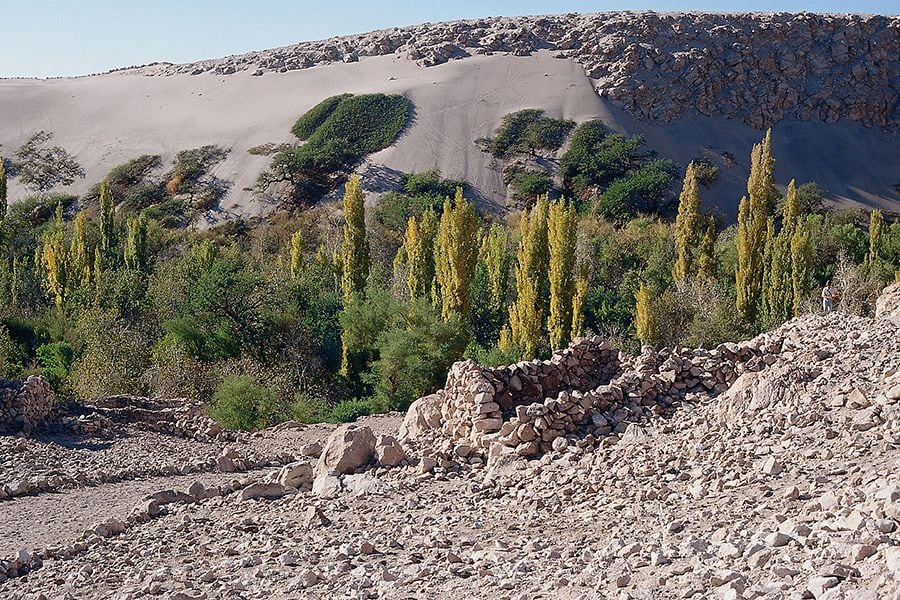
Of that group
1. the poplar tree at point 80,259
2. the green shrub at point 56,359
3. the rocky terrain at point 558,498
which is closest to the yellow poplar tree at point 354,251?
the green shrub at point 56,359

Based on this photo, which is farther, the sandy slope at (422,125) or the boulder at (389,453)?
the sandy slope at (422,125)

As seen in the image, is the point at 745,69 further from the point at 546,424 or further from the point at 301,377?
the point at 546,424

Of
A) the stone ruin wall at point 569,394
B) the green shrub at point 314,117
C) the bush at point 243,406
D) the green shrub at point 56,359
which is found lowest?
the green shrub at point 56,359

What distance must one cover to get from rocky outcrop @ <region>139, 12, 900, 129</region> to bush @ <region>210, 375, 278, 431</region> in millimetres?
45933

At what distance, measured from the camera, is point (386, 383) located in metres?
19.8

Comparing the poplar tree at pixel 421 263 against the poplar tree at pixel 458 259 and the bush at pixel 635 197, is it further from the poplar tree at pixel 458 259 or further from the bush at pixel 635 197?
the bush at pixel 635 197

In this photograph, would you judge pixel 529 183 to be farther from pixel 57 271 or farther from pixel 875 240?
pixel 57 271

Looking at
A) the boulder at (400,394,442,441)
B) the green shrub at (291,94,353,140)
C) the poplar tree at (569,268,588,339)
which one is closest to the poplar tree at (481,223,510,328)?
the poplar tree at (569,268,588,339)

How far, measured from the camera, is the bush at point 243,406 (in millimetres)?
17266

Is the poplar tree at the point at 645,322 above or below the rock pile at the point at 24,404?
below

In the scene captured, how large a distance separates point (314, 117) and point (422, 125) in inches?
285

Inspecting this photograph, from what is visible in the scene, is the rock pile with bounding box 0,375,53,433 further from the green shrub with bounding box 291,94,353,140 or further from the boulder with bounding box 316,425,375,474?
the green shrub with bounding box 291,94,353,140

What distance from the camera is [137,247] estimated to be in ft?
126

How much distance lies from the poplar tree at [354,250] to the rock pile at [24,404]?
14422 millimetres
